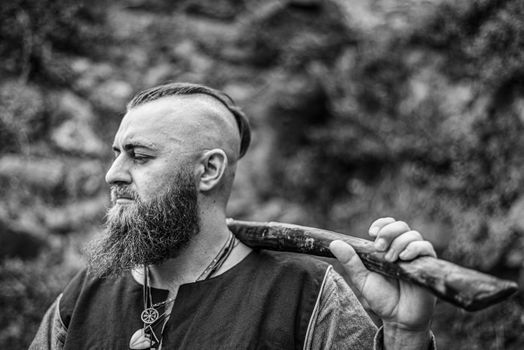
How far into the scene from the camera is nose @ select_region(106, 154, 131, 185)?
7.72ft

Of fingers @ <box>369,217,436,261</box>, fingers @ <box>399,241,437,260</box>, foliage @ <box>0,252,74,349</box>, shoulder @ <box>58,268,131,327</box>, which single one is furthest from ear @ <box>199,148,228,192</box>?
foliage @ <box>0,252,74,349</box>

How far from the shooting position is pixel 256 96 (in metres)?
6.21

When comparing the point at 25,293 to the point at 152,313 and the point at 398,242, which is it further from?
the point at 398,242

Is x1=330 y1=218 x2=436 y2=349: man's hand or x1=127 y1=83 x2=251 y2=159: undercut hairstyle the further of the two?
x1=127 y1=83 x2=251 y2=159: undercut hairstyle

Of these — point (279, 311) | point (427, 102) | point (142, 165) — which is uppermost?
point (427, 102)

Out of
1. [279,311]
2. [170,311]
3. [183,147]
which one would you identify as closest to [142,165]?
[183,147]

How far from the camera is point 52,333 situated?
244 centimetres

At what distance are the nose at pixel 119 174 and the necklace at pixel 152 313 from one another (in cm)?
48

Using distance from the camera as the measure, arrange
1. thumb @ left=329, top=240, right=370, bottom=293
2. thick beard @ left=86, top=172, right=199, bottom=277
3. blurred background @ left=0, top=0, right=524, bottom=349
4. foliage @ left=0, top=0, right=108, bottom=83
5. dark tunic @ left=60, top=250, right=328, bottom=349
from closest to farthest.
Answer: thumb @ left=329, top=240, right=370, bottom=293, dark tunic @ left=60, top=250, right=328, bottom=349, thick beard @ left=86, top=172, right=199, bottom=277, blurred background @ left=0, top=0, right=524, bottom=349, foliage @ left=0, top=0, right=108, bottom=83

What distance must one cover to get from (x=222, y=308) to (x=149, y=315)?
1.21 ft

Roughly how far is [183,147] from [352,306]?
1.16m

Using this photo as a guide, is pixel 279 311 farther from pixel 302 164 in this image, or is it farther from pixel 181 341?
pixel 302 164

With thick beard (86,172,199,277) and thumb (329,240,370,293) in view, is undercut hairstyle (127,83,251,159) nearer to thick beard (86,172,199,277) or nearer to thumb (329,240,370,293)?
thick beard (86,172,199,277)

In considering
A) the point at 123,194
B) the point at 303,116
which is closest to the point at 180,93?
the point at 123,194
